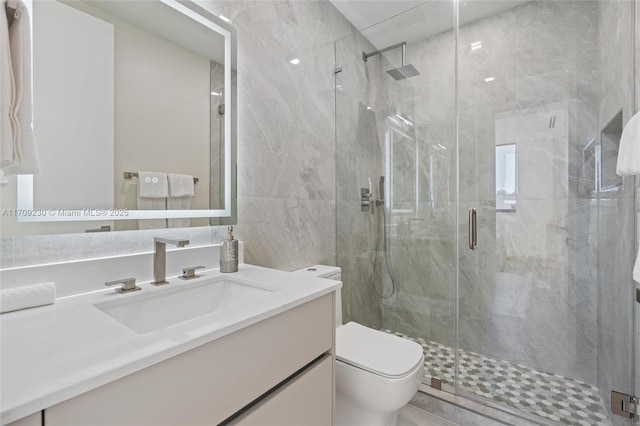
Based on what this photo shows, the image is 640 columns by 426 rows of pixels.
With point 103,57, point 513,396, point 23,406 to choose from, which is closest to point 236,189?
point 103,57

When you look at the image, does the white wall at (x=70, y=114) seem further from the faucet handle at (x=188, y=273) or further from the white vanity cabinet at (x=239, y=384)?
the white vanity cabinet at (x=239, y=384)

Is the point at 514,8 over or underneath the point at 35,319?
over

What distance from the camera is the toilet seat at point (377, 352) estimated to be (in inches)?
50.0

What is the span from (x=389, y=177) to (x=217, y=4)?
1527 millimetres

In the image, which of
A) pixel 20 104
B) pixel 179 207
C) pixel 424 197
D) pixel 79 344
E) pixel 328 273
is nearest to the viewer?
pixel 79 344

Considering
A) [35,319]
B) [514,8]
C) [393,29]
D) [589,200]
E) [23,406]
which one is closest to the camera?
[23,406]

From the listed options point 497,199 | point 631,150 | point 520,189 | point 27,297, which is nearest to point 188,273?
point 27,297

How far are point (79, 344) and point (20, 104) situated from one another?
0.56m

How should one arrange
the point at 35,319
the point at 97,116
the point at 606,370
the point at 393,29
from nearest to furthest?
the point at 35,319, the point at 97,116, the point at 606,370, the point at 393,29

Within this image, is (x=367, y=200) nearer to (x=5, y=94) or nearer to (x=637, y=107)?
(x=637, y=107)

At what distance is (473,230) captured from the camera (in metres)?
2.00

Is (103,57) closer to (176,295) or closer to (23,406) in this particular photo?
(176,295)

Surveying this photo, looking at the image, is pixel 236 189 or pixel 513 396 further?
pixel 513 396

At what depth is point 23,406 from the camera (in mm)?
403
